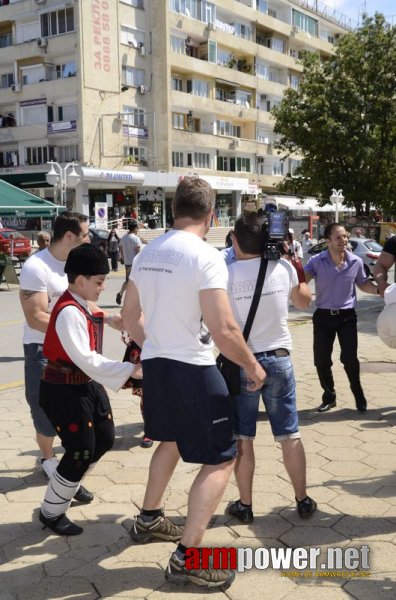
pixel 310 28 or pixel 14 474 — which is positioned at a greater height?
pixel 310 28

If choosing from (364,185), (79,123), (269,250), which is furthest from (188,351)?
(79,123)

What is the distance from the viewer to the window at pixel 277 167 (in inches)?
2008

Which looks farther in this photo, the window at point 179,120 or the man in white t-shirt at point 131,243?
the window at point 179,120

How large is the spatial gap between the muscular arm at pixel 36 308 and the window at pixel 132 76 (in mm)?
36828

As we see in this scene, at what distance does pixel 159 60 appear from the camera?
39.5m

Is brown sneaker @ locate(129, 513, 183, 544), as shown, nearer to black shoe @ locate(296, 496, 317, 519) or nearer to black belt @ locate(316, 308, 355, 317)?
black shoe @ locate(296, 496, 317, 519)

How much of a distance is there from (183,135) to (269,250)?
38785mm

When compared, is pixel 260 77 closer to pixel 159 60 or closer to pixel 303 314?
pixel 159 60

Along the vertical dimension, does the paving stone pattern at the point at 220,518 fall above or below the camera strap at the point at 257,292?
below

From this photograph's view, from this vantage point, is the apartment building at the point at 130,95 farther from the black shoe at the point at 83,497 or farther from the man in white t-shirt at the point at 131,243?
the black shoe at the point at 83,497

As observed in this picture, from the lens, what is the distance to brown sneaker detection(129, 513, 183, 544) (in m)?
3.43

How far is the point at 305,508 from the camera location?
12.2ft

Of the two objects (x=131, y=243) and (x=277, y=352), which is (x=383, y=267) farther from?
(x=131, y=243)

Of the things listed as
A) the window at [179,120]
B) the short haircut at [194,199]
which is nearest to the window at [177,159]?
the window at [179,120]
